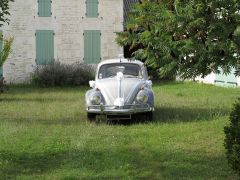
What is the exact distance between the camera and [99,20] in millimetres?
23531

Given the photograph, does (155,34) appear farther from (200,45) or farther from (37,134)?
(37,134)

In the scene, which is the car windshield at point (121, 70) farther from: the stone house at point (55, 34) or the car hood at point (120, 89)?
the stone house at point (55, 34)

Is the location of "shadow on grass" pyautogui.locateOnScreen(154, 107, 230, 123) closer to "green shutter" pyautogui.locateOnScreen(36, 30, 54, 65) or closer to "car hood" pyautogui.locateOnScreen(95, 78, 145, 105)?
"car hood" pyautogui.locateOnScreen(95, 78, 145, 105)

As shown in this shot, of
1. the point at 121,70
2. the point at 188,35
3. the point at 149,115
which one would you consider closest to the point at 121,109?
the point at 149,115

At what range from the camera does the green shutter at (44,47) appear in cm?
2277

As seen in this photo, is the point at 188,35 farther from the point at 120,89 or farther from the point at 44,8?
the point at 44,8

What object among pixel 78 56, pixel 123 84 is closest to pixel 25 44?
pixel 78 56

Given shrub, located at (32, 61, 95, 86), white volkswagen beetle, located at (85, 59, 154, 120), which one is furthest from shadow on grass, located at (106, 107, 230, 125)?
shrub, located at (32, 61, 95, 86)

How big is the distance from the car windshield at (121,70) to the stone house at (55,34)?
33.2 feet

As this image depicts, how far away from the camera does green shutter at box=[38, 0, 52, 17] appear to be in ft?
75.6

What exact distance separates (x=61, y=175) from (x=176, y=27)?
8.38ft

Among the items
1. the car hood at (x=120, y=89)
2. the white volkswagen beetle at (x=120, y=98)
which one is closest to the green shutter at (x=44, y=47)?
the white volkswagen beetle at (x=120, y=98)

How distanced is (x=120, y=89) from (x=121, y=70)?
4.43 feet

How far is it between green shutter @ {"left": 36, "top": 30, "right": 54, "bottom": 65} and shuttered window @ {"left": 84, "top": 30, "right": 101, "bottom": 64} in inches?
59.9
